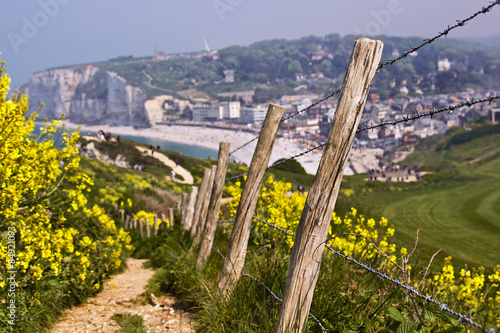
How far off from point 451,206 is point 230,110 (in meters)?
144

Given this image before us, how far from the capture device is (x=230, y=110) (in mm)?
174125

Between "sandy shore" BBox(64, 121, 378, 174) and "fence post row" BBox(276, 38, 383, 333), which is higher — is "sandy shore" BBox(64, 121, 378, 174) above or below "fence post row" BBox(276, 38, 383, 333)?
below

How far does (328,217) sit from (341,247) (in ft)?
9.79

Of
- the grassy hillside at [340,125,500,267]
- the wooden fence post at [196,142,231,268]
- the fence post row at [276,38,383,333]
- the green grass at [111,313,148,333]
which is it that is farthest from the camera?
the grassy hillside at [340,125,500,267]

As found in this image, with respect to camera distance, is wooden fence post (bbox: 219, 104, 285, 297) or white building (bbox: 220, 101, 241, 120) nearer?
wooden fence post (bbox: 219, 104, 285, 297)

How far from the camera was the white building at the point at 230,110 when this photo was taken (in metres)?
173

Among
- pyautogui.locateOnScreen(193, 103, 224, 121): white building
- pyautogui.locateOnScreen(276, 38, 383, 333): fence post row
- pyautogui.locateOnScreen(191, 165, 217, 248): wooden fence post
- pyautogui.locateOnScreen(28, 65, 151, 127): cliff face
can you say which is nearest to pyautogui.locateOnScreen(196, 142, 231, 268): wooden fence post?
pyautogui.locateOnScreen(191, 165, 217, 248): wooden fence post

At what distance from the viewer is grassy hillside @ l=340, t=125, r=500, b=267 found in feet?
66.8

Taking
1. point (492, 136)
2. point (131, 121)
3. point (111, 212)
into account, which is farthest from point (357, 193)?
point (131, 121)

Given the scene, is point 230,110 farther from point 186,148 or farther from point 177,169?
point 177,169

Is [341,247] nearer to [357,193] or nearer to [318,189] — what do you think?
[318,189]

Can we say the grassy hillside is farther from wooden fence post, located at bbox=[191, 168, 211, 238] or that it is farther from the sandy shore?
the sandy shore

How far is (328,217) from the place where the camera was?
10.0 feet

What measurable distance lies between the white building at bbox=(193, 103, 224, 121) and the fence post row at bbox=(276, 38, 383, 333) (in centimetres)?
16871
